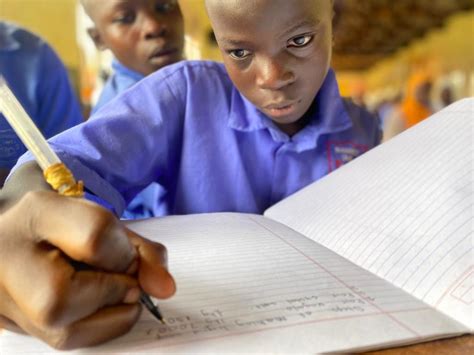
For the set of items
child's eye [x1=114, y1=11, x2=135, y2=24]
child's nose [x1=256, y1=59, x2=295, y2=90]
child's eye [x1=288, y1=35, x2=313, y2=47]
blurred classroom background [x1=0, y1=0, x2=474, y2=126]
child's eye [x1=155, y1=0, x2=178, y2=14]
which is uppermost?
child's eye [x1=155, y1=0, x2=178, y2=14]

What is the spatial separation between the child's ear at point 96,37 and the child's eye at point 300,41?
0.20 meters

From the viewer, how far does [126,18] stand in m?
0.45

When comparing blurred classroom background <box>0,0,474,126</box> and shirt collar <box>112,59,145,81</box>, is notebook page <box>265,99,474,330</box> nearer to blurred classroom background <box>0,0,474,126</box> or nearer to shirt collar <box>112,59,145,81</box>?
Answer: shirt collar <box>112,59,145,81</box>

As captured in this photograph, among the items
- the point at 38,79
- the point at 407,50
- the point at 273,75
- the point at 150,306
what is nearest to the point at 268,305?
the point at 150,306

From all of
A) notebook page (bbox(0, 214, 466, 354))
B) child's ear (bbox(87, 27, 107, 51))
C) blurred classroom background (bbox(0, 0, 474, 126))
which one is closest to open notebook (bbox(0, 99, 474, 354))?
notebook page (bbox(0, 214, 466, 354))

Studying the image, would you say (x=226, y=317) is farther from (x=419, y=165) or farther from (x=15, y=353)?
(x=419, y=165)

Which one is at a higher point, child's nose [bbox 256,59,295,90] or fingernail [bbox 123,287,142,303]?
child's nose [bbox 256,59,295,90]

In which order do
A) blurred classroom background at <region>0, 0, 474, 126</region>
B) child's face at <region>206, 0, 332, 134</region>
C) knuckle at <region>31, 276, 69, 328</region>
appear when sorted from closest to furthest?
knuckle at <region>31, 276, 69, 328</region>
child's face at <region>206, 0, 332, 134</region>
blurred classroom background at <region>0, 0, 474, 126</region>

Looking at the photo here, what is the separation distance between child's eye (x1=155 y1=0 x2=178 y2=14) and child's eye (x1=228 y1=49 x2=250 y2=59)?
0.12 metres

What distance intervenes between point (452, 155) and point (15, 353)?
0.91ft

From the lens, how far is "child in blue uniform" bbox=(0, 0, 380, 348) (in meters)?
0.19

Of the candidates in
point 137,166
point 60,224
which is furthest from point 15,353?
point 137,166

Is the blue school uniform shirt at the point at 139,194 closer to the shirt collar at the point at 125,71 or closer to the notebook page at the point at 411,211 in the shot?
the shirt collar at the point at 125,71

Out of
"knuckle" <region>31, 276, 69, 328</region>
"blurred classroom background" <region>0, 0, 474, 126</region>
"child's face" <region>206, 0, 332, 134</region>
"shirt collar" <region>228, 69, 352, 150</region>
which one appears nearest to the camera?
"knuckle" <region>31, 276, 69, 328</region>
